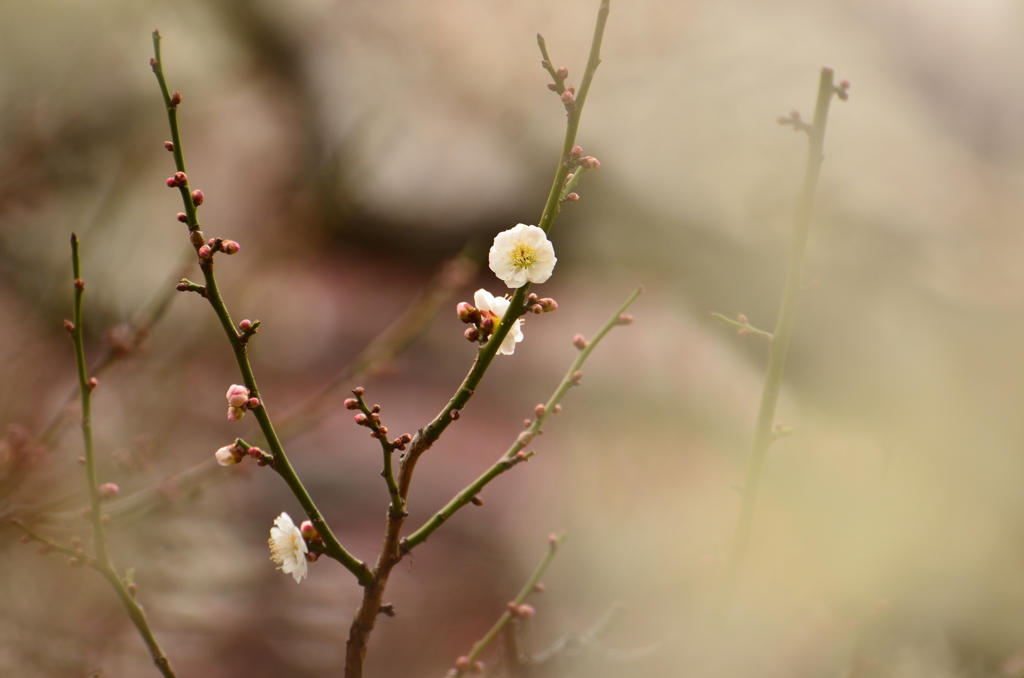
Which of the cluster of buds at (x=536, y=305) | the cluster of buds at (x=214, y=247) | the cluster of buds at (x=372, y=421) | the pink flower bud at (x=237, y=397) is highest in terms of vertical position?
the cluster of buds at (x=214, y=247)

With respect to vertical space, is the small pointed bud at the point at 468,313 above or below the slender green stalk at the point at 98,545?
above

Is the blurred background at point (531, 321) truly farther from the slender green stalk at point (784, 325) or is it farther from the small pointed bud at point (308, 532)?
the small pointed bud at point (308, 532)

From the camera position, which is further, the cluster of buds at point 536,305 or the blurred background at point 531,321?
the blurred background at point 531,321

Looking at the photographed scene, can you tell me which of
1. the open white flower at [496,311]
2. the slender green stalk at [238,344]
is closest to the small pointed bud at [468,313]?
the open white flower at [496,311]

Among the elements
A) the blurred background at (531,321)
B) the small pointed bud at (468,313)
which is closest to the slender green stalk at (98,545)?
the small pointed bud at (468,313)

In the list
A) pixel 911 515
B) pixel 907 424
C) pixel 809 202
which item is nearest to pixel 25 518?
pixel 809 202

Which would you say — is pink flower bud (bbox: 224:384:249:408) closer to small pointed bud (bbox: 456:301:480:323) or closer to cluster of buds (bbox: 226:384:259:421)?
cluster of buds (bbox: 226:384:259:421)
